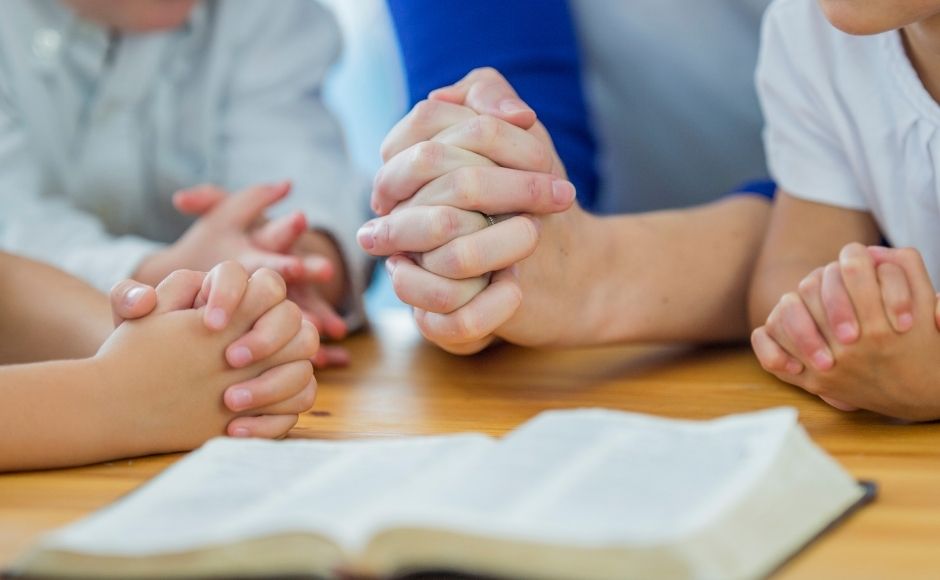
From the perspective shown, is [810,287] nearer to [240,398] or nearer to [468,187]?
[468,187]

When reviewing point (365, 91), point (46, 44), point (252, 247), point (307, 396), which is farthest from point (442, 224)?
point (365, 91)

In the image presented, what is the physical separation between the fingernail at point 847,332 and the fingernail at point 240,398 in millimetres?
320

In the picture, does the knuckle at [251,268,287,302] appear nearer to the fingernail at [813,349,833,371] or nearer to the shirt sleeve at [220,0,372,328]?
the fingernail at [813,349,833,371]

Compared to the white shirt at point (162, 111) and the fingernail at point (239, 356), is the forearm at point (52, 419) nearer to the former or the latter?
the fingernail at point (239, 356)

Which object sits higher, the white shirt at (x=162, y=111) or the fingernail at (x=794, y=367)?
the white shirt at (x=162, y=111)

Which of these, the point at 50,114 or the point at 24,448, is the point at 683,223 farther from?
the point at 50,114

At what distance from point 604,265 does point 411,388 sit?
16cm

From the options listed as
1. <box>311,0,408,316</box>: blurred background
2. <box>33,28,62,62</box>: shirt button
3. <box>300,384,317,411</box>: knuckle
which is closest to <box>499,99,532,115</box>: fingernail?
<box>300,384,317,411</box>: knuckle

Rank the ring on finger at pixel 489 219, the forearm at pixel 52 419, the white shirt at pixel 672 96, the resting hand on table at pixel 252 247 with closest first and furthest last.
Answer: the forearm at pixel 52 419
the ring on finger at pixel 489 219
the resting hand on table at pixel 252 247
the white shirt at pixel 672 96

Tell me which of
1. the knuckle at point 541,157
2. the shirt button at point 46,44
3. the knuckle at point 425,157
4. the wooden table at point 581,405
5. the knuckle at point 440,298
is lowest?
the wooden table at point 581,405

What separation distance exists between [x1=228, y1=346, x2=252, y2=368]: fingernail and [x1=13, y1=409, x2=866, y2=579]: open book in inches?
5.0

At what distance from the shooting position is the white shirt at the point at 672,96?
120 centimetres

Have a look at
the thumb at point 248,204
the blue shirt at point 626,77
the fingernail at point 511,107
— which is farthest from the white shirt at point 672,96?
the fingernail at point 511,107

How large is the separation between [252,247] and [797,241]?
0.43 metres
